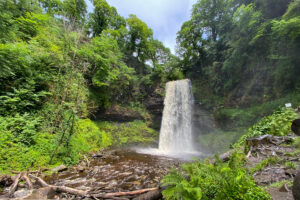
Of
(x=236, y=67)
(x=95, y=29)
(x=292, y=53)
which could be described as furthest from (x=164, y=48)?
(x=292, y=53)

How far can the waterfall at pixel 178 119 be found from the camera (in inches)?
529

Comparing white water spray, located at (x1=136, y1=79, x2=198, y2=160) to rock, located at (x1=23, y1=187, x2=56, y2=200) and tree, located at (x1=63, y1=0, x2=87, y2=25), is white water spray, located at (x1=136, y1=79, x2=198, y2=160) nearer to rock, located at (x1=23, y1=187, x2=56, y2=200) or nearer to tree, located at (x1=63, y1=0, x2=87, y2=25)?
rock, located at (x1=23, y1=187, x2=56, y2=200)

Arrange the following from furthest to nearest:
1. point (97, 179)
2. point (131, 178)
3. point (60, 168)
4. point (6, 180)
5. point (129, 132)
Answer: point (129, 132)
point (60, 168)
point (131, 178)
point (97, 179)
point (6, 180)

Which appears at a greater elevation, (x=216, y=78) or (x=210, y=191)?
(x=216, y=78)

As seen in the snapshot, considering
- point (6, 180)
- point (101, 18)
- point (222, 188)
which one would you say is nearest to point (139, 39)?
point (101, 18)

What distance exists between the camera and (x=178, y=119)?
14195 millimetres

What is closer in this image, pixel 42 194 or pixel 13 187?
pixel 42 194

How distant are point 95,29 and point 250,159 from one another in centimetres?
2293

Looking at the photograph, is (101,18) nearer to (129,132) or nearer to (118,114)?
(118,114)

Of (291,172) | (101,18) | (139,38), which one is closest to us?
(291,172)

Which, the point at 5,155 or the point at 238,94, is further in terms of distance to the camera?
the point at 238,94

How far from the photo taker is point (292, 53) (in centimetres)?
895

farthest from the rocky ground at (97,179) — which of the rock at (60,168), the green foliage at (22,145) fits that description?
the green foliage at (22,145)

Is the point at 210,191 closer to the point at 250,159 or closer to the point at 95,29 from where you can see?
the point at 250,159
